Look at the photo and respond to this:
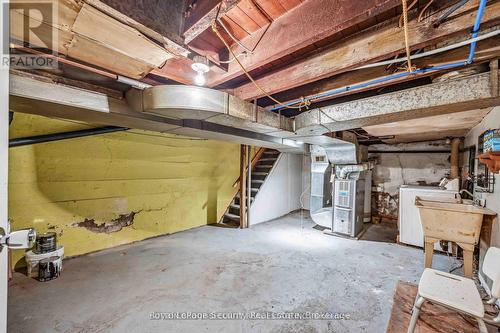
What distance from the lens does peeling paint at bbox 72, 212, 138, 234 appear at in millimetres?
2982

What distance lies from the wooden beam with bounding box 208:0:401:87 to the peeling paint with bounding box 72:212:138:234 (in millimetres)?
3049

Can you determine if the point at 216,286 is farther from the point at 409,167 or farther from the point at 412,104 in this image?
the point at 409,167

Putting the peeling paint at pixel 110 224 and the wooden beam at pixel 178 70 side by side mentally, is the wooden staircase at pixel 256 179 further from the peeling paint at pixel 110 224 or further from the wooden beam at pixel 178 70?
the wooden beam at pixel 178 70

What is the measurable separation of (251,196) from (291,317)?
10.2ft

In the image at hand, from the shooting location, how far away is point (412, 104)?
1.85 meters

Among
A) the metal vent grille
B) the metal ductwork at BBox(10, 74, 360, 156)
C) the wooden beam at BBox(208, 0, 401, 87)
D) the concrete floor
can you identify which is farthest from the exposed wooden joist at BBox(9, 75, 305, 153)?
the metal vent grille

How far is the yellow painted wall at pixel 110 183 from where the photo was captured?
254 cm

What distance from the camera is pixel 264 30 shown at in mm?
1459

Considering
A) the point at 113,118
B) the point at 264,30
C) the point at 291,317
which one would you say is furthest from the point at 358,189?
the point at 113,118

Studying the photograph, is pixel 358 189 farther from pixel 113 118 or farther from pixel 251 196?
pixel 113 118

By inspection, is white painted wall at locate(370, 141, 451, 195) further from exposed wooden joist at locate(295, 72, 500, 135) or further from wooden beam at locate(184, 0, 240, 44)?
wooden beam at locate(184, 0, 240, 44)

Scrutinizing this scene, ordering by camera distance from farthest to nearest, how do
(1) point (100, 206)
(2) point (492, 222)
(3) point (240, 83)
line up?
1. (1) point (100, 206)
2. (3) point (240, 83)
3. (2) point (492, 222)

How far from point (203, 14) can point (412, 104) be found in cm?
183

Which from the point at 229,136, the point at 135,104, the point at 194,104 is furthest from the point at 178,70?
the point at 229,136
